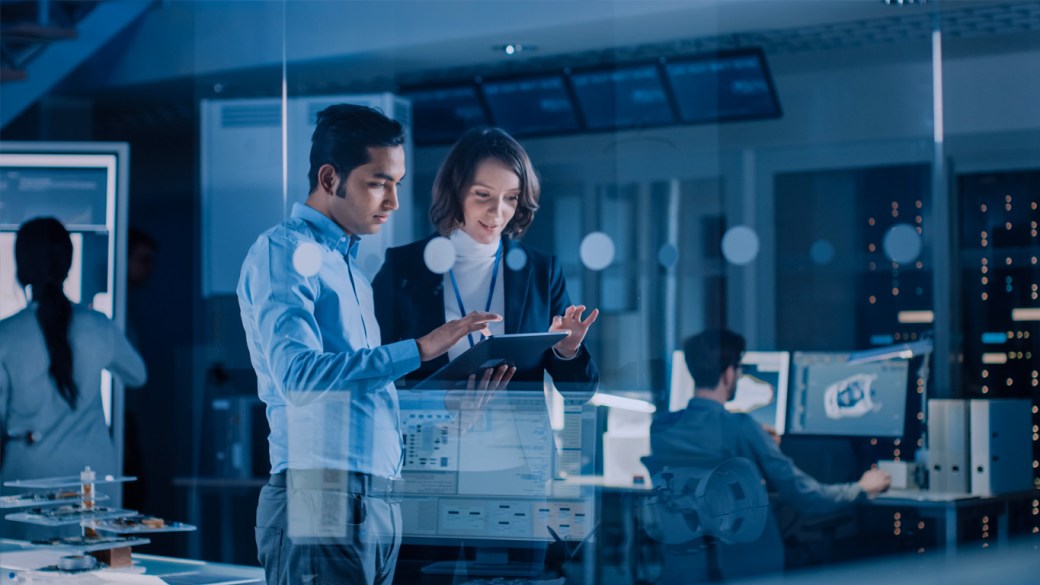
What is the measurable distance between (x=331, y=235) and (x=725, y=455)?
161 cm

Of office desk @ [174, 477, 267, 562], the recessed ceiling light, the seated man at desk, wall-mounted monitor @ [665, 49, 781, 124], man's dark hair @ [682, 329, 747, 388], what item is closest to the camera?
the seated man at desk

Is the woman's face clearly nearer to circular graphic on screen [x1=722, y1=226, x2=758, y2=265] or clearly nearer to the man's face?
the man's face

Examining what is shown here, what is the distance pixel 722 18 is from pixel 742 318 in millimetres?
1147

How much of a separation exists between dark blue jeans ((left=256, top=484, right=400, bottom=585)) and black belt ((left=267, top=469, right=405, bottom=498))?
2cm

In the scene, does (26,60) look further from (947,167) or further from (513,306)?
(947,167)

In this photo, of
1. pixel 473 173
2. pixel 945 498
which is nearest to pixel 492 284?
pixel 473 173

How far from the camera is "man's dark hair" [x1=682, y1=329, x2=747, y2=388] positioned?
431 cm

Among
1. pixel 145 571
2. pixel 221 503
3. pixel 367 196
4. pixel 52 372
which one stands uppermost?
pixel 367 196

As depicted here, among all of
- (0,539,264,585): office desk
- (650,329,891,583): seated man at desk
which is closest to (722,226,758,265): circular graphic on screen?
(650,329,891,583): seated man at desk

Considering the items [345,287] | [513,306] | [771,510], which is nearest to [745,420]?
[771,510]

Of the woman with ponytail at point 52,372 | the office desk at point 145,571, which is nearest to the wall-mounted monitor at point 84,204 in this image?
the woman with ponytail at point 52,372

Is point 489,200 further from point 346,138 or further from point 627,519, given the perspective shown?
point 627,519

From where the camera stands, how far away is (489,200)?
3422mm

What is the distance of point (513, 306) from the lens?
10.9ft
